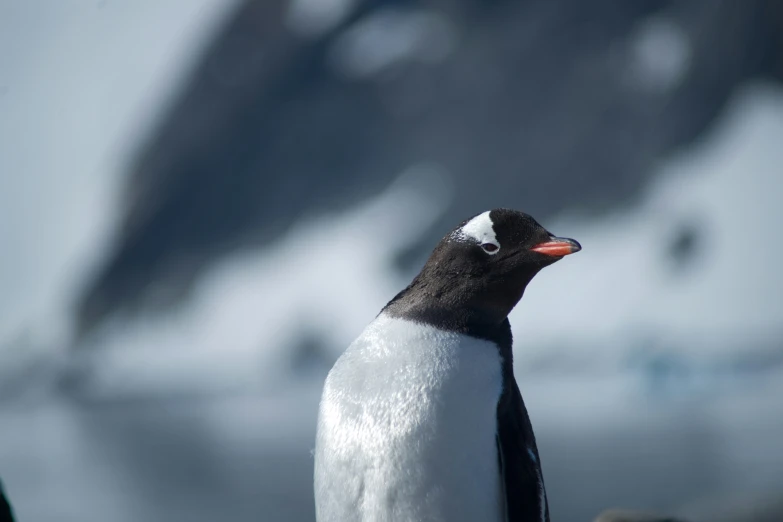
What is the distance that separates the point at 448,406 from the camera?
94 cm

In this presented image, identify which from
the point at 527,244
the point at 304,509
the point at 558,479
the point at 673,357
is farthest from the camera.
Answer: the point at 673,357

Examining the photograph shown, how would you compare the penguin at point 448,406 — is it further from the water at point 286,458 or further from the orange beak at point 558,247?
the water at point 286,458

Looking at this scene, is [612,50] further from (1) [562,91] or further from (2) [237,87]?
(2) [237,87]

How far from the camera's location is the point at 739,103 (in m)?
9.46

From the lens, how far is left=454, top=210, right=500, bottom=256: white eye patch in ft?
3.25

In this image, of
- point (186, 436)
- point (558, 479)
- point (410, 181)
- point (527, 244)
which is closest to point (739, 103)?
point (410, 181)

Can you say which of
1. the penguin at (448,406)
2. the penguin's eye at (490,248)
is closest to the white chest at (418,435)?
the penguin at (448,406)

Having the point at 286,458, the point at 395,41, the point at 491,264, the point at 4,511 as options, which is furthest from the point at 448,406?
the point at 395,41

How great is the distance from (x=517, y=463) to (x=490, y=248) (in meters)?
0.30

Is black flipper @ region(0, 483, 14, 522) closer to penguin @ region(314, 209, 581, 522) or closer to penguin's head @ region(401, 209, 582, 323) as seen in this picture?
penguin @ region(314, 209, 581, 522)

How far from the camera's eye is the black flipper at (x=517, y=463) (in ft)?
3.14

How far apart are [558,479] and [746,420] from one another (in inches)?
117

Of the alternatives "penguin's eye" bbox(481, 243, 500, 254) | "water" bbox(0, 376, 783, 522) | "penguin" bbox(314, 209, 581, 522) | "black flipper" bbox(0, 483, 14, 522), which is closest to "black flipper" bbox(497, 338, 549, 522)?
"penguin" bbox(314, 209, 581, 522)

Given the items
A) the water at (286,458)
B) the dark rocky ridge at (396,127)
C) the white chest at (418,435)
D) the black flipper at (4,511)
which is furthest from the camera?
the dark rocky ridge at (396,127)
